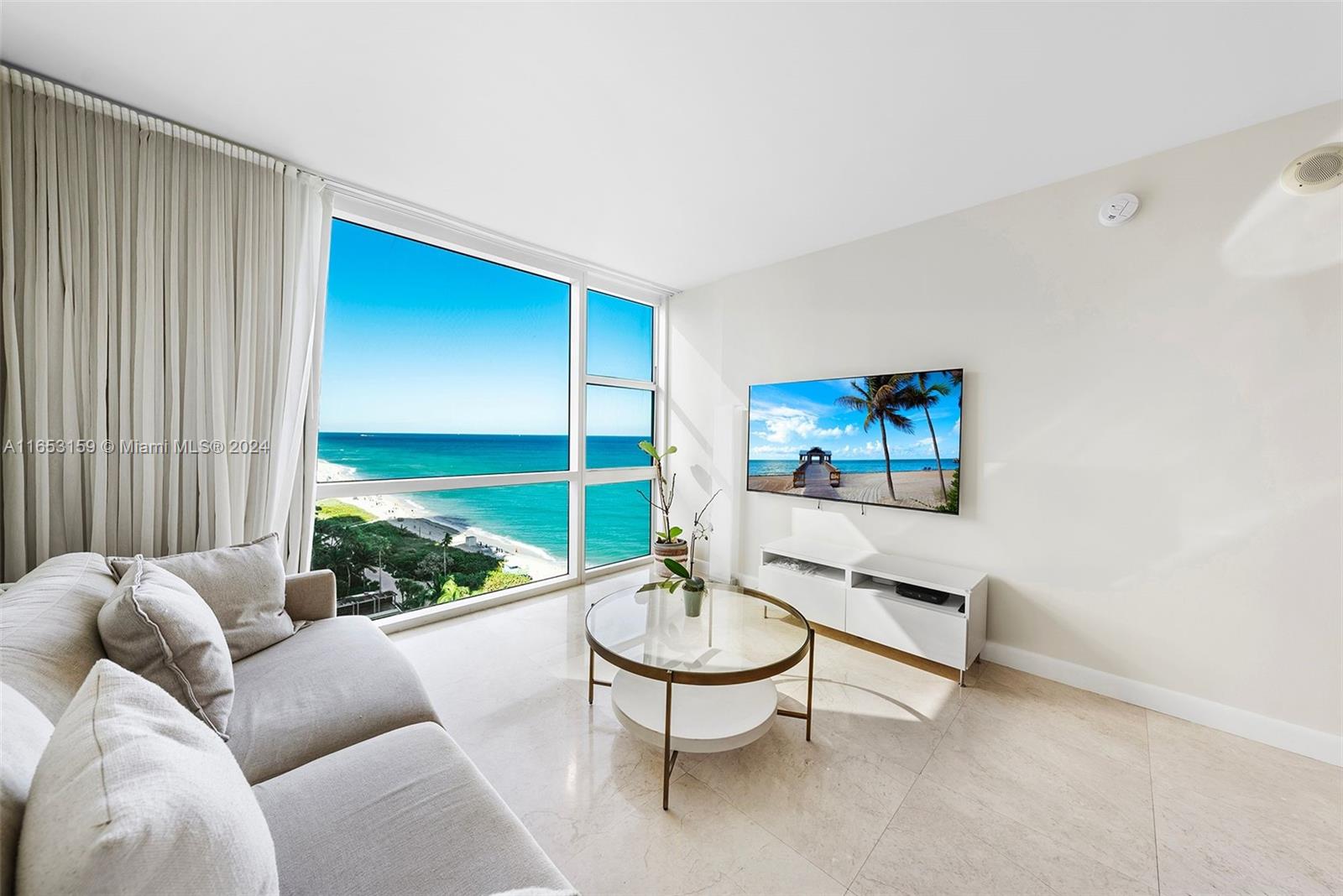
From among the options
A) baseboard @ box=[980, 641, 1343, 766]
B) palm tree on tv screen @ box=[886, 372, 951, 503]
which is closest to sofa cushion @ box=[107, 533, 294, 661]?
palm tree on tv screen @ box=[886, 372, 951, 503]

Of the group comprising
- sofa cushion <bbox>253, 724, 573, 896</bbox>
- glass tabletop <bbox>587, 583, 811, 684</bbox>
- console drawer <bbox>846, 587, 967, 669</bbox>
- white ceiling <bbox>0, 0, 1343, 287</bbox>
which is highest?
white ceiling <bbox>0, 0, 1343, 287</bbox>

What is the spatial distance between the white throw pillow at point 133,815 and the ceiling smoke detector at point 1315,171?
365 centimetres

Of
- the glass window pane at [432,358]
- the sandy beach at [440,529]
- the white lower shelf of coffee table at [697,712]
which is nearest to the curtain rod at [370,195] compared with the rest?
the glass window pane at [432,358]

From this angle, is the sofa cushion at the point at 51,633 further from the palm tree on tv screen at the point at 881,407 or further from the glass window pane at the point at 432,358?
the palm tree on tv screen at the point at 881,407

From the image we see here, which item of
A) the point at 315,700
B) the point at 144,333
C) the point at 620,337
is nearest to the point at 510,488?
the point at 620,337

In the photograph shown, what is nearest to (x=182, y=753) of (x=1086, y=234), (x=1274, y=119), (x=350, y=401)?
(x=1086, y=234)

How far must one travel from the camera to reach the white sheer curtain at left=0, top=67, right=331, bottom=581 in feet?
6.22

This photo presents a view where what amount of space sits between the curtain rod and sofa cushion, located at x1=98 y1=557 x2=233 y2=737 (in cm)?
203

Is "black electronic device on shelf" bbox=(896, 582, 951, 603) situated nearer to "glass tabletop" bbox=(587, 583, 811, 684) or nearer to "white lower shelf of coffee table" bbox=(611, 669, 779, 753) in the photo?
"glass tabletop" bbox=(587, 583, 811, 684)

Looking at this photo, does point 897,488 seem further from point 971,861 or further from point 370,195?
point 370,195

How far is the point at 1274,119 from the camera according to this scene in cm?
202

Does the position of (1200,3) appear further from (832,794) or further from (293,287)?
(293,287)

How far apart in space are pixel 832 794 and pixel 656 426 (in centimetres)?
329

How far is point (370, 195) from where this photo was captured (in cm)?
277
